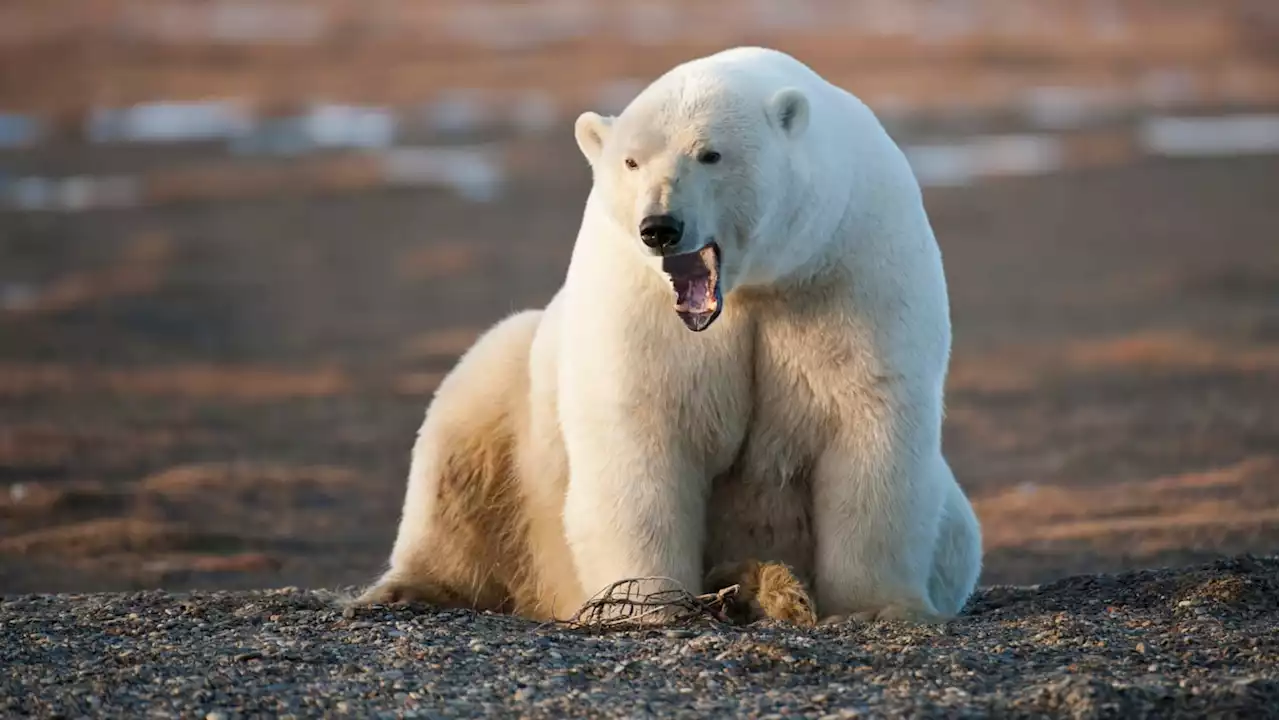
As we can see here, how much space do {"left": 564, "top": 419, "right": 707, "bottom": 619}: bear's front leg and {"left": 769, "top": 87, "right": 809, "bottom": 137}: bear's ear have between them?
110 cm

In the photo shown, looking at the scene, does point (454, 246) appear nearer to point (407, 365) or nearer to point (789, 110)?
point (407, 365)

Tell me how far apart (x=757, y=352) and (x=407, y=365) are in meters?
10.9

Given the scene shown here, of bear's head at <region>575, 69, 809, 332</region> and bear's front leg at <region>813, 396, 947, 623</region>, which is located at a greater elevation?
bear's head at <region>575, 69, 809, 332</region>

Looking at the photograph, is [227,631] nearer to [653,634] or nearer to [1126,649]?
[653,634]

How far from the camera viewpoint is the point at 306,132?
1169 inches

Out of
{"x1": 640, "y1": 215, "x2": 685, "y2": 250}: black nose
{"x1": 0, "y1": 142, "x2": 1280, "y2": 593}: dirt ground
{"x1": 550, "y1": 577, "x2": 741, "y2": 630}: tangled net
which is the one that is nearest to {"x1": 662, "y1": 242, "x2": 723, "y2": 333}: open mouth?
{"x1": 640, "y1": 215, "x2": 685, "y2": 250}: black nose

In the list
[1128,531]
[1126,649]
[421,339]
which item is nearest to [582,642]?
[1126,649]

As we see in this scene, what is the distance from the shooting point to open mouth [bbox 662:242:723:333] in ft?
18.7

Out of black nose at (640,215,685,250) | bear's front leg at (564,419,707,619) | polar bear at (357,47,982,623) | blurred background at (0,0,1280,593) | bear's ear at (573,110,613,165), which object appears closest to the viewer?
black nose at (640,215,685,250)

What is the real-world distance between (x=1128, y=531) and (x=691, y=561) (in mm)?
4182

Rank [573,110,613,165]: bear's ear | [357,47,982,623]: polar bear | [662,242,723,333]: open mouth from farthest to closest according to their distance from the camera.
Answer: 1. [573,110,613,165]: bear's ear
2. [357,47,982,623]: polar bear
3. [662,242,723,333]: open mouth

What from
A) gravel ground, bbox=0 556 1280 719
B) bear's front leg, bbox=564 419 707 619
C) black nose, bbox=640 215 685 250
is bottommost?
gravel ground, bbox=0 556 1280 719

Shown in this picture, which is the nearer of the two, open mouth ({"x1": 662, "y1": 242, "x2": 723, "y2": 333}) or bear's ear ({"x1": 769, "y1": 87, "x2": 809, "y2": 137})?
open mouth ({"x1": 662, "y1": 242, "x2": 723, "y2": 333})

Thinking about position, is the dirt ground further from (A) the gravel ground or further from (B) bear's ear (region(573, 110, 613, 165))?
(B) bear's ear (region(573, 110, 613, 165))
